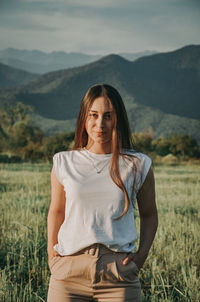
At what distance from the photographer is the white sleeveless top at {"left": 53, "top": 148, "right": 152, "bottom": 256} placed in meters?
0.96

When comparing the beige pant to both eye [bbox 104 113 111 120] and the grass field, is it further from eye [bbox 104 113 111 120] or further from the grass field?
the grass field

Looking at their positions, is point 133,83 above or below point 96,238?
above

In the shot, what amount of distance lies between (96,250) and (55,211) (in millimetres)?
225

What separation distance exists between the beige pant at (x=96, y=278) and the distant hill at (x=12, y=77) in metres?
15.4

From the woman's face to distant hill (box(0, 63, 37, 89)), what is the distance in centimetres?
1523

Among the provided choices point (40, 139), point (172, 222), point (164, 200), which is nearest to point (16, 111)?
point (40, 139)

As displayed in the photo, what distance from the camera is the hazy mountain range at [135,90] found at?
12812mm

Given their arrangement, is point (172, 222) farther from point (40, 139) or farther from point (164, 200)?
point (40, 139)

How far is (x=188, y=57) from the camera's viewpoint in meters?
16.9

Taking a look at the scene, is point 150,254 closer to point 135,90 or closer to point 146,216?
point 146,216

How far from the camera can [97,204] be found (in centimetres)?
97

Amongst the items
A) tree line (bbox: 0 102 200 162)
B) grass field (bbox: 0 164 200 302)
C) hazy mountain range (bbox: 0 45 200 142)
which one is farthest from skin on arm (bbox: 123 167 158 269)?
hazy mountain range (bbox: 0 45 200 142)

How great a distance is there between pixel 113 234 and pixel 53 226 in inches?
9.9

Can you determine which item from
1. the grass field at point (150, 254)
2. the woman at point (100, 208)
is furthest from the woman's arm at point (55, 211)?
the grass field at point (150, 254)
